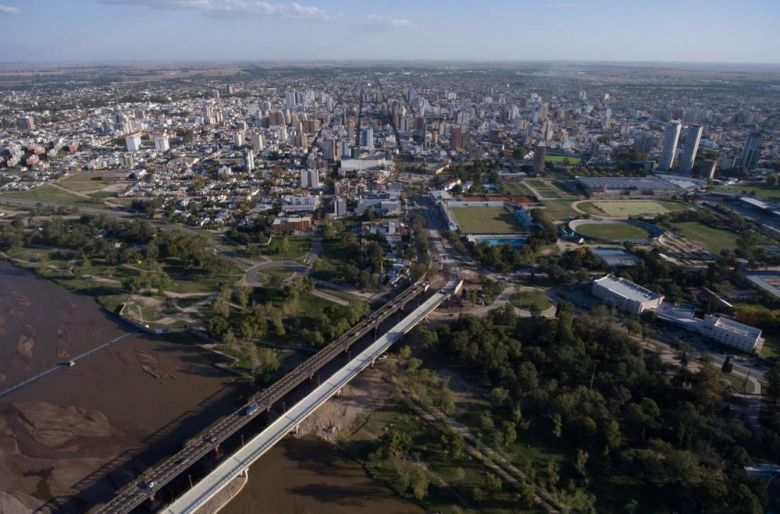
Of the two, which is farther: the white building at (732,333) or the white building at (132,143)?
the white building at (132,143)

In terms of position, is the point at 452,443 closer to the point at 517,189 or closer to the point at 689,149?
the point at 517,189

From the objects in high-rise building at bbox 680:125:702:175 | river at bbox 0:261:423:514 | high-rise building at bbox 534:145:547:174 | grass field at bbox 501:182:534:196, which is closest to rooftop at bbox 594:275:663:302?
river at bbox 0:261:423:514

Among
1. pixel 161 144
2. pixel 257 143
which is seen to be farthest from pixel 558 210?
pixel 161 144

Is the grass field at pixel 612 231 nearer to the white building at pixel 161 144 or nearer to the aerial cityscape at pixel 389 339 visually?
the aerial cityscape at pixel 389 339

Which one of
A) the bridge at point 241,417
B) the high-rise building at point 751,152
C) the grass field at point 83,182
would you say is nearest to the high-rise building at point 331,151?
the grass field at point 83,182

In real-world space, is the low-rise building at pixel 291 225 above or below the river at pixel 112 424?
above

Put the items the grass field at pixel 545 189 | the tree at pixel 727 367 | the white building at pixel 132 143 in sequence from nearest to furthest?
the tree at pixel 727 367, the grass field at pixel 545 189, the white building at pixel 132 143

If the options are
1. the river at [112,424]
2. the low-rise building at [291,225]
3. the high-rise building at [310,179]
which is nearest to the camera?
the river at [112,424]

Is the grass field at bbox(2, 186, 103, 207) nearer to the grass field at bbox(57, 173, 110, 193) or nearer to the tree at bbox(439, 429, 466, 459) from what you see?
the grass field at bbox(57, 173, 110, 193)
